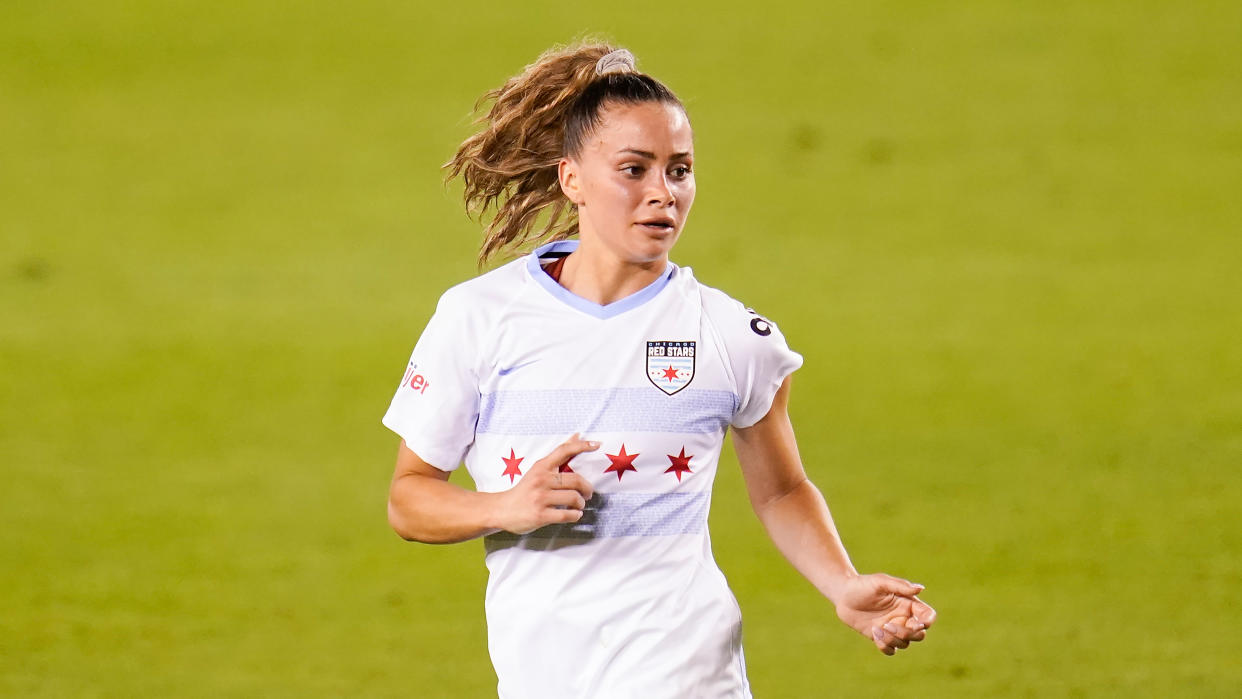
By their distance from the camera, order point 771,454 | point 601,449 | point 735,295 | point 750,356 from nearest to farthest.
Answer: point 601,449 < point 750,356 < point 771,454 < point 735,295

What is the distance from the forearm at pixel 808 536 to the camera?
284 cm

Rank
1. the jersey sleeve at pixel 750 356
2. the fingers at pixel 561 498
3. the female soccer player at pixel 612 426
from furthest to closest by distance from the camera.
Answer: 1. the jersey sleeve at pixel 750 356
2. the female soccer player at pixel 612 426
3. the fingers at pixel 561 498

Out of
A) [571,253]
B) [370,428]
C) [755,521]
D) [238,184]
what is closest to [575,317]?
[571,253]

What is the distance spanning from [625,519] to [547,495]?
0.88ft

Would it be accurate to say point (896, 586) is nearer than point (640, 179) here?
Yes

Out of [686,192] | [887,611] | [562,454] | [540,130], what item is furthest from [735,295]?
[562,454]

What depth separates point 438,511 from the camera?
2.72m

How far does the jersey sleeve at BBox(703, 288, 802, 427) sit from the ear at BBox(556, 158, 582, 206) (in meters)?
0.29

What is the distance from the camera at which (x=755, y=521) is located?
627 centimetres

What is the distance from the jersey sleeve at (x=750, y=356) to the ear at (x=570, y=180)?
11.2 inches

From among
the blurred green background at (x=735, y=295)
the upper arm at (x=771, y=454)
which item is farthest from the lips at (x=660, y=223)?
the blurred green background at (x=735, y=295)

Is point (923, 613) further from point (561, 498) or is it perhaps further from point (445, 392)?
point (445, 392)

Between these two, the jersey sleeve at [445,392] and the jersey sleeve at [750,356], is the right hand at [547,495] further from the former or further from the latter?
the jersey sleeve at [750,356]

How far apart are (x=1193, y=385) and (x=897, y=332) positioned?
1375mm
